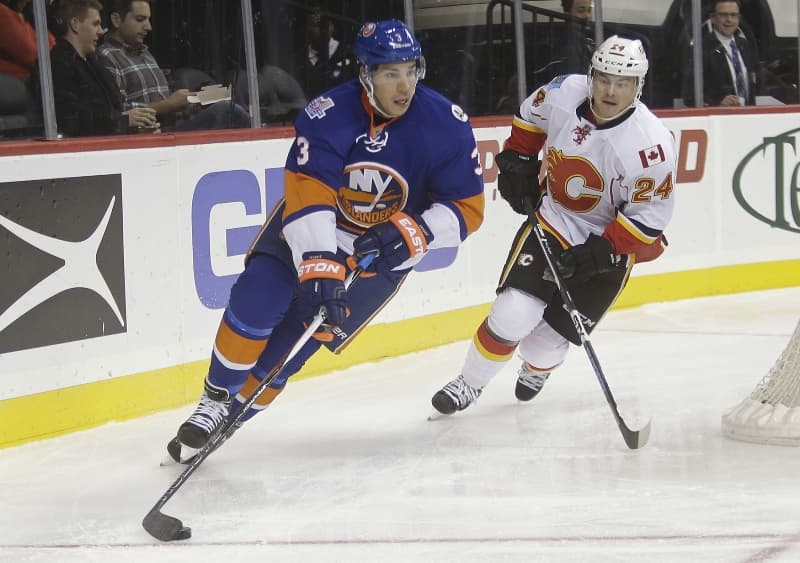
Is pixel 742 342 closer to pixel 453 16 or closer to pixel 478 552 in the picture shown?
pixel 453 16

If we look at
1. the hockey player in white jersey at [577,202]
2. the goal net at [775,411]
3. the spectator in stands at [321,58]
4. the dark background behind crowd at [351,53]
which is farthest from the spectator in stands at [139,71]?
the goal net at [775,411]

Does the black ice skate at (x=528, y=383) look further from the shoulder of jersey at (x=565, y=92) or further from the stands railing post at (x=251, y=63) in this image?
the stands railing post at (x=251, y=63)

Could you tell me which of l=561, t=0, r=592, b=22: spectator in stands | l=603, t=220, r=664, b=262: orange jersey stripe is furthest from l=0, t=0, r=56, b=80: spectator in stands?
l=561, t=0, r=592, b=22: spectator in stands

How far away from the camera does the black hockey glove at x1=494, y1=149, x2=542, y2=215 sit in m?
4.01

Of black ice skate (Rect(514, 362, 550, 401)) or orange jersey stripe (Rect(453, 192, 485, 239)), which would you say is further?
black ice skate (Rect(514, 362, 550, 401))

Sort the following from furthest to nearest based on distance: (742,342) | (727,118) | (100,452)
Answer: (727,118), (742,342), (100,452)

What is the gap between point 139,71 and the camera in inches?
173

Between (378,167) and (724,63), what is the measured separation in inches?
149

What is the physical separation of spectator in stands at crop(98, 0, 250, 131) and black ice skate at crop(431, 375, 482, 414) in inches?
50.5

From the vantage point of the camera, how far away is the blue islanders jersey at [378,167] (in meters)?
3.30

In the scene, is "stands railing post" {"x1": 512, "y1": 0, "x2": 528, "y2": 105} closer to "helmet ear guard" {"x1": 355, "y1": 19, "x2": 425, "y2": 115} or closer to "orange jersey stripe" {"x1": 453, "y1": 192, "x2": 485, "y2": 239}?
"orange jersey stripe" {"x1": 453, "y1": 192, "x2": 485, "y2": 239}

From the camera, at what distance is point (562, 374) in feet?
15.7

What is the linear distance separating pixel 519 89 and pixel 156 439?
2758 mm

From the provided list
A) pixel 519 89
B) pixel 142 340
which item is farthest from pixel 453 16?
pixel 142 340
